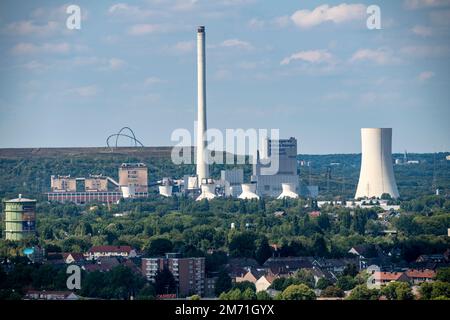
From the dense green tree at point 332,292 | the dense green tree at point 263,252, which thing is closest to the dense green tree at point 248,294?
the dense green tree at point 332,292

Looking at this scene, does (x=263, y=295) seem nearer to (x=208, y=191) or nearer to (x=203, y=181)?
(x=208, y=191)

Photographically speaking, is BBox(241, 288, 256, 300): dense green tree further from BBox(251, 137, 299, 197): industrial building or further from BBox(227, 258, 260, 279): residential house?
BBox(251, 137, 299, 197): industrial building

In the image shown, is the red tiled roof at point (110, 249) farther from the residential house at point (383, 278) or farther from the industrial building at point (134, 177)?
the industrial building at point (134, 177)

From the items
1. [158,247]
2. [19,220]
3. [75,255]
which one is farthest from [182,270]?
[19,220]

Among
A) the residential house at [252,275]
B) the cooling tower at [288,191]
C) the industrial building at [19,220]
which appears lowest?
the residential house at [252,275]
